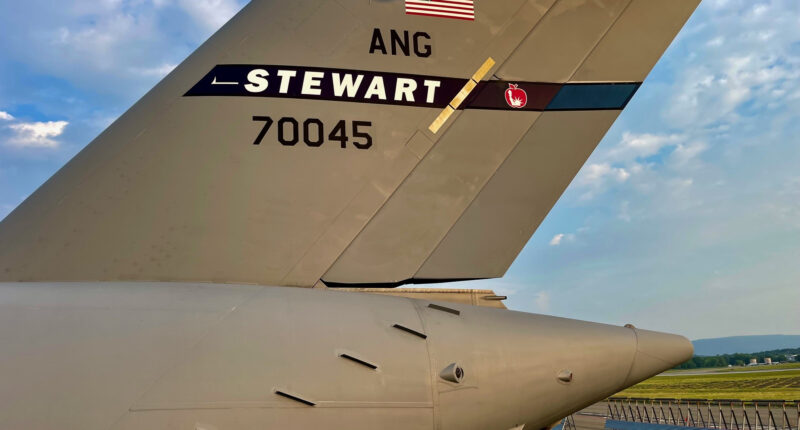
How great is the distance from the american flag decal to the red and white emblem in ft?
1.82

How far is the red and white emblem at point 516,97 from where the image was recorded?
393cm

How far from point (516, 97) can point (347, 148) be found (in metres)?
1.23

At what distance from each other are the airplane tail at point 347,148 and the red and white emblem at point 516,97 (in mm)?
14

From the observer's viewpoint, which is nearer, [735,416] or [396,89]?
[396,89]

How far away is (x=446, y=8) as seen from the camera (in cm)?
400

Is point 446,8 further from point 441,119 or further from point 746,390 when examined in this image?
point 746,390

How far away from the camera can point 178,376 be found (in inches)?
103

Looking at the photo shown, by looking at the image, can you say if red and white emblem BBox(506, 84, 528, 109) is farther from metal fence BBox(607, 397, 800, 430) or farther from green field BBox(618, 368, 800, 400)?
green field BBox(618, 368, 800, 400)

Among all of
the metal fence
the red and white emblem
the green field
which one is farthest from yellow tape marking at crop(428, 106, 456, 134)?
the green field

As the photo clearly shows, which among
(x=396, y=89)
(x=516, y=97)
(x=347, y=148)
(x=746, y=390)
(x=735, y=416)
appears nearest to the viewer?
(x=347, y=148)

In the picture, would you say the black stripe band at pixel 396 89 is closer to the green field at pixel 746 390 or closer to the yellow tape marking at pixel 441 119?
the yellow tape marking at pixel 441 119

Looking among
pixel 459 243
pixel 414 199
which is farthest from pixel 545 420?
pixel 414 199

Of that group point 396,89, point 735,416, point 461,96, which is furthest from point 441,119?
point 735,416

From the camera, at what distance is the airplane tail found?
3231mm
